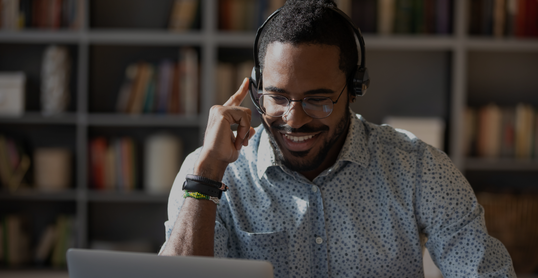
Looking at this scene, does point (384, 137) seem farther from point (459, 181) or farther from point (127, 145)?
point (127, 145)

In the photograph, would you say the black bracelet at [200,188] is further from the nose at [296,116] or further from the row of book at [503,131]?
the row of book at [503,131]

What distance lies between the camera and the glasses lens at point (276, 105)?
1.16 meters

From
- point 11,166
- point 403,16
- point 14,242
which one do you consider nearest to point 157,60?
point 11,166

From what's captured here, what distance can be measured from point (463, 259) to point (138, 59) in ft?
6.93

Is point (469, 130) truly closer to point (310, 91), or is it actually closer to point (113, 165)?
point (310, 91)

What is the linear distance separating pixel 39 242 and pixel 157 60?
1.18 meters

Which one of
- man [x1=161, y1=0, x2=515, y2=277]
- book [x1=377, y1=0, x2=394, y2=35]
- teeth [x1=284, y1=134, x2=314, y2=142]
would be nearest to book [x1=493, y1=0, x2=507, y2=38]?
book [x1=377, y1=0, x2=394, y2=35]

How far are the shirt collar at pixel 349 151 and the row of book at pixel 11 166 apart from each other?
182 cm

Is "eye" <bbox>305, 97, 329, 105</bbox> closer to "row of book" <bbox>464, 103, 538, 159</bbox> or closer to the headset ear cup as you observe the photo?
the headset ear cup

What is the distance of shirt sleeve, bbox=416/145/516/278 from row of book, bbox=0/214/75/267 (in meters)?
2.03

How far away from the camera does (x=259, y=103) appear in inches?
A: 47.5

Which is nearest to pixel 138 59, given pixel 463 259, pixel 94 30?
pixel 94 30

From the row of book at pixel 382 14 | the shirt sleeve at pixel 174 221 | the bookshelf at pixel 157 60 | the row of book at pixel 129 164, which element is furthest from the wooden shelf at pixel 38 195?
the shirt sleeve at pixel 174 221

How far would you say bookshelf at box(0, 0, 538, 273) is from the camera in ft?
8.07
